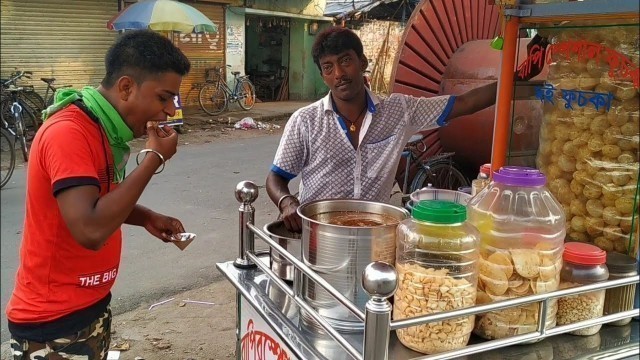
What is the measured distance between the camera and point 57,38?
32.4 ft

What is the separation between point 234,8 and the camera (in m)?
12.6

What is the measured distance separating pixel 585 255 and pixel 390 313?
600mm

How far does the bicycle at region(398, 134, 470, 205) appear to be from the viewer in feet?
15.7

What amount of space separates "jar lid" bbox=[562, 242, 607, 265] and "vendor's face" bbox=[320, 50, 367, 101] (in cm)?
102

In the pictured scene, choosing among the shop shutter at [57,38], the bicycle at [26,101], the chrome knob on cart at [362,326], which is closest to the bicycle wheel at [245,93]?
the shop shutter at [57,38]

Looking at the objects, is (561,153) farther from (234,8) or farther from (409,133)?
(234,8)

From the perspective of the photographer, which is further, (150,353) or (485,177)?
(150,353)

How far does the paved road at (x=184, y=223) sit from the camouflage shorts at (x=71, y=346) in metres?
1.90

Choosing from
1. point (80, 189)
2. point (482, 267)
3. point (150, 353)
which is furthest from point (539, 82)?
point (150, 353)

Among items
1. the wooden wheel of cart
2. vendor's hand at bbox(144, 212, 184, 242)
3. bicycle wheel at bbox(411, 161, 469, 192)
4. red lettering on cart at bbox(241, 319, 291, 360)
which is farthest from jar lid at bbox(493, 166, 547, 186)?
bicycle wheel at bbox(411, 161, 469, 192)

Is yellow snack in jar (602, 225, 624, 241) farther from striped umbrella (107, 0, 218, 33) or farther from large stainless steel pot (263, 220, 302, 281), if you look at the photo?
striped umbrella (107, 0, 218, 33)

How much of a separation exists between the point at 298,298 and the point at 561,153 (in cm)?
80

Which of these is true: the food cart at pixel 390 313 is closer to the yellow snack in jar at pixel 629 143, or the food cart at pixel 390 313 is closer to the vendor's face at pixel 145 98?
the yellow snack in jar at pixel 629 143

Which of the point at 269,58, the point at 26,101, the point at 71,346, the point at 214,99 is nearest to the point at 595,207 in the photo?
the point at 71,346
